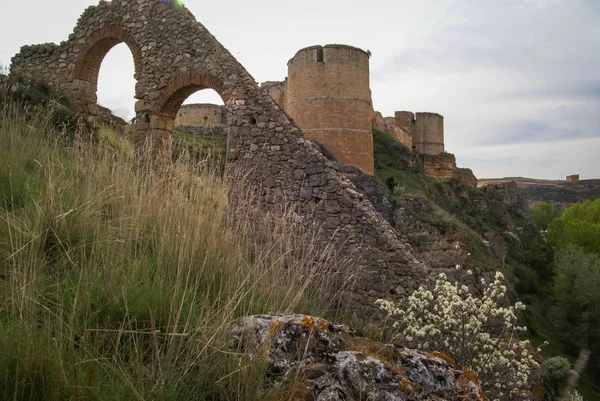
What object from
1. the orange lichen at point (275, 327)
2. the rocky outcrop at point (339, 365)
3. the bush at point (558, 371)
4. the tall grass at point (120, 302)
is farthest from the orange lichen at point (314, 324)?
the bush at point (558, 371)

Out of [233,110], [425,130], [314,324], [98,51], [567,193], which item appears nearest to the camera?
[314,324]

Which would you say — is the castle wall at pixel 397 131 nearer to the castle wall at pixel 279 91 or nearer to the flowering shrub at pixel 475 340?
the castle wall at pixel 279 91

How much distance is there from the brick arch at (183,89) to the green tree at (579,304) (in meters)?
19.1

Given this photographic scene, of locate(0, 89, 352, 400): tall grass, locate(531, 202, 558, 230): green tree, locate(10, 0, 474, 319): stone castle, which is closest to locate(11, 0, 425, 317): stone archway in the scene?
locate(10, 0, 474, 319): stone castle

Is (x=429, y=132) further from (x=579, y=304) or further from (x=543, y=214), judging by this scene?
(x=579, y=304)

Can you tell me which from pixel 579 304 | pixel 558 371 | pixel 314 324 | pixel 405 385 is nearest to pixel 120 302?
pixel 314 324

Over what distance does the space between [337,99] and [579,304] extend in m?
14.3

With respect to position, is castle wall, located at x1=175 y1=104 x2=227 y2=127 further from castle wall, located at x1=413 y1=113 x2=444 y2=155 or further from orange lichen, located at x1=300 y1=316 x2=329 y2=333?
orange lichen, located at x1=300 y1=316 x2=329 y2=333

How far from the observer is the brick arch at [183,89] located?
839 cm

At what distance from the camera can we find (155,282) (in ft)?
9.00

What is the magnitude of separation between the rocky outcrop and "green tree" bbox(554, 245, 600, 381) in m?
20.5

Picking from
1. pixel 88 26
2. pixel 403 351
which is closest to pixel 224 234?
pixel 403 351

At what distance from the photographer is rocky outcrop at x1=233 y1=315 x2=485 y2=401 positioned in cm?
234

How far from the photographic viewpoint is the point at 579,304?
2183 centimetres
